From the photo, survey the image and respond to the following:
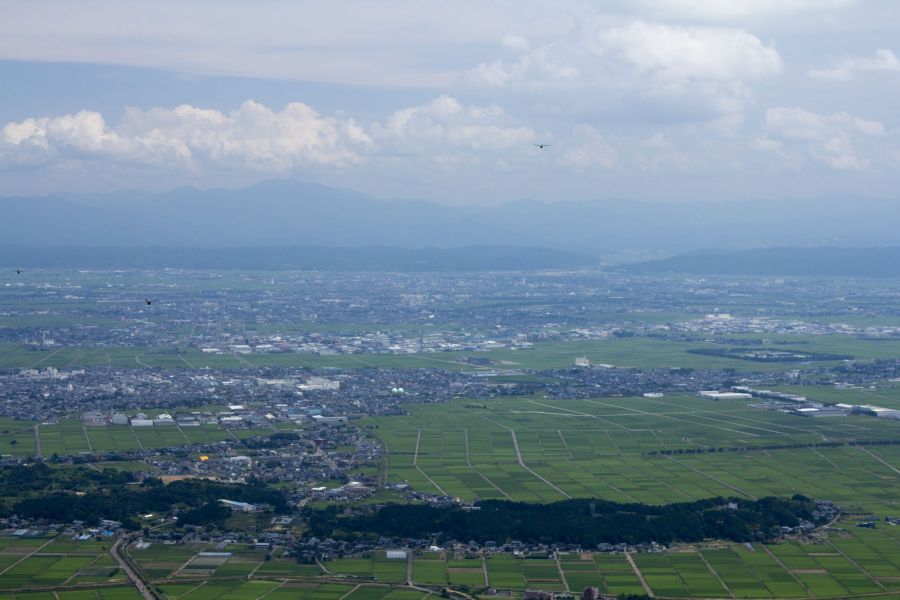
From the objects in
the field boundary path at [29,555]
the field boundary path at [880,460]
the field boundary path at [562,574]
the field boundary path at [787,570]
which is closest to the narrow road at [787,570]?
the field boundary path at [787,570]

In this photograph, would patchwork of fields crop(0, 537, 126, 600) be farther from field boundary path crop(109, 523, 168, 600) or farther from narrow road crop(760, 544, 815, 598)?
narrow road crop(760, 544, 815, 598)

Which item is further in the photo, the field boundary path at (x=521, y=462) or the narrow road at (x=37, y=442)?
the narrow road at (x=37, y=442)

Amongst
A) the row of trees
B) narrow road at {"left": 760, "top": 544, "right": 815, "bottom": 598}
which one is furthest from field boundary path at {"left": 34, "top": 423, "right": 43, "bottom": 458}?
narrow road at {"left": 760, "top": 544, "right": 815, "bottom": 598}

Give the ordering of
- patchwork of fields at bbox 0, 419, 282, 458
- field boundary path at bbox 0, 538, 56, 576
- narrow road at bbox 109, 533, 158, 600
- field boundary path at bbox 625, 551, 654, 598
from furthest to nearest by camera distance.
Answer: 1. patchwork of fields at bbox 0, 419, 282, 458
2. field boundary path at bbox 0, 538, 56, 576
3. field boundary path at bbox 625, 551, 654, 598
4. narrow road at bbox 109, 533, 158, 600

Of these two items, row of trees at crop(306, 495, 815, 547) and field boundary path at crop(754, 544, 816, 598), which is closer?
field boundary path at crop(754, 544, 816, 598)

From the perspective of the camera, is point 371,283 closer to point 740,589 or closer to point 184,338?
point 184,338

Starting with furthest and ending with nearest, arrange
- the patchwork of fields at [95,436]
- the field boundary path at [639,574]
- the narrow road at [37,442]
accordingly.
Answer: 1. the patchwork of fields at [95,436]
2. the narrow road at [37,442]
3. the field boundary path at [639,574]

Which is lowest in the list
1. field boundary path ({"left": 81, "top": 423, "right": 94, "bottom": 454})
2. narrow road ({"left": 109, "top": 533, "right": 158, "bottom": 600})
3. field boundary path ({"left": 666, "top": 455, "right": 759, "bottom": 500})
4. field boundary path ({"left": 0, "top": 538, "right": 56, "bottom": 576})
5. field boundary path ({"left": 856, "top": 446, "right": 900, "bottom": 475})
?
narrow road ({"left": 109, "top": 533, "right": 158, "bottom": 600})

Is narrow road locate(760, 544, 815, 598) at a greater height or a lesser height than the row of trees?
lesser

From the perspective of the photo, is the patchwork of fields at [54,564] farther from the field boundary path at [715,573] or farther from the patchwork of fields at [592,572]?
the field boundary path at [715,573]
